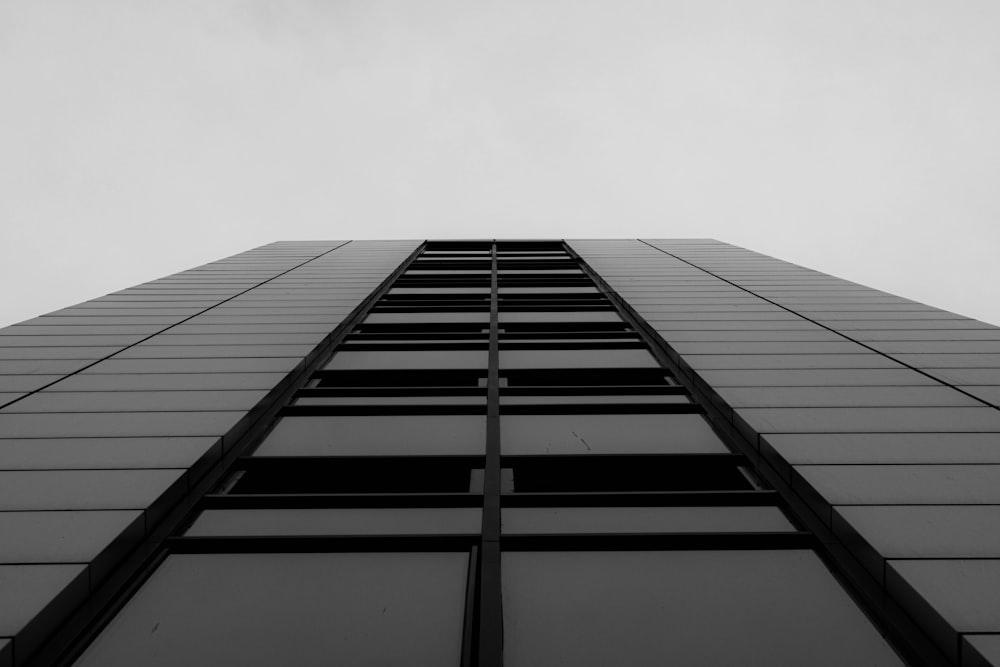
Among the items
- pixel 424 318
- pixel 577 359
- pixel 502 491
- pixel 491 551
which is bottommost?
pixel 491 551

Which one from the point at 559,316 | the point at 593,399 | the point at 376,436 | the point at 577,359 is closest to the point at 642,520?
the point at 593,399

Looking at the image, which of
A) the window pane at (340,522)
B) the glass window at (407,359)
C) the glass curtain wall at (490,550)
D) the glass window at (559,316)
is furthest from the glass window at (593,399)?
the glass window at (559,316)

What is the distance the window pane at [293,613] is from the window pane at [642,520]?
919mm

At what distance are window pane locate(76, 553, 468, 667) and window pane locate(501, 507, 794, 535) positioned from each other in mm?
919

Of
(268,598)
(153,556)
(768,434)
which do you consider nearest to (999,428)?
(768,434)

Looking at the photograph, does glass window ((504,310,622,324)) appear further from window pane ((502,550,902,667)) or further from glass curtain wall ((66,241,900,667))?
window pane ((502,550,902,667))

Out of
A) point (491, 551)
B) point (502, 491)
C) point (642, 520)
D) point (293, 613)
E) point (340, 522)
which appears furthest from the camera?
point (502, 491)

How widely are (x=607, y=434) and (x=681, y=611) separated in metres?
3.54

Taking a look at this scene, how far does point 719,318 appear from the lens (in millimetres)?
12969

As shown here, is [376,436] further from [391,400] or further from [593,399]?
[593,399]

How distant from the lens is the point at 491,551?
19.6ft

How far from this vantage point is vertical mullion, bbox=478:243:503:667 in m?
4.80

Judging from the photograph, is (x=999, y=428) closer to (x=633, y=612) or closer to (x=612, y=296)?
(x=633, y=612)

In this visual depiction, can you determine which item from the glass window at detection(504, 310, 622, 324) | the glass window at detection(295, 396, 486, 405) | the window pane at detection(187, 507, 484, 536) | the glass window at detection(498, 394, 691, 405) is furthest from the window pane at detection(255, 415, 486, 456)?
the glass window at detection(504, 310, 622, 324)
